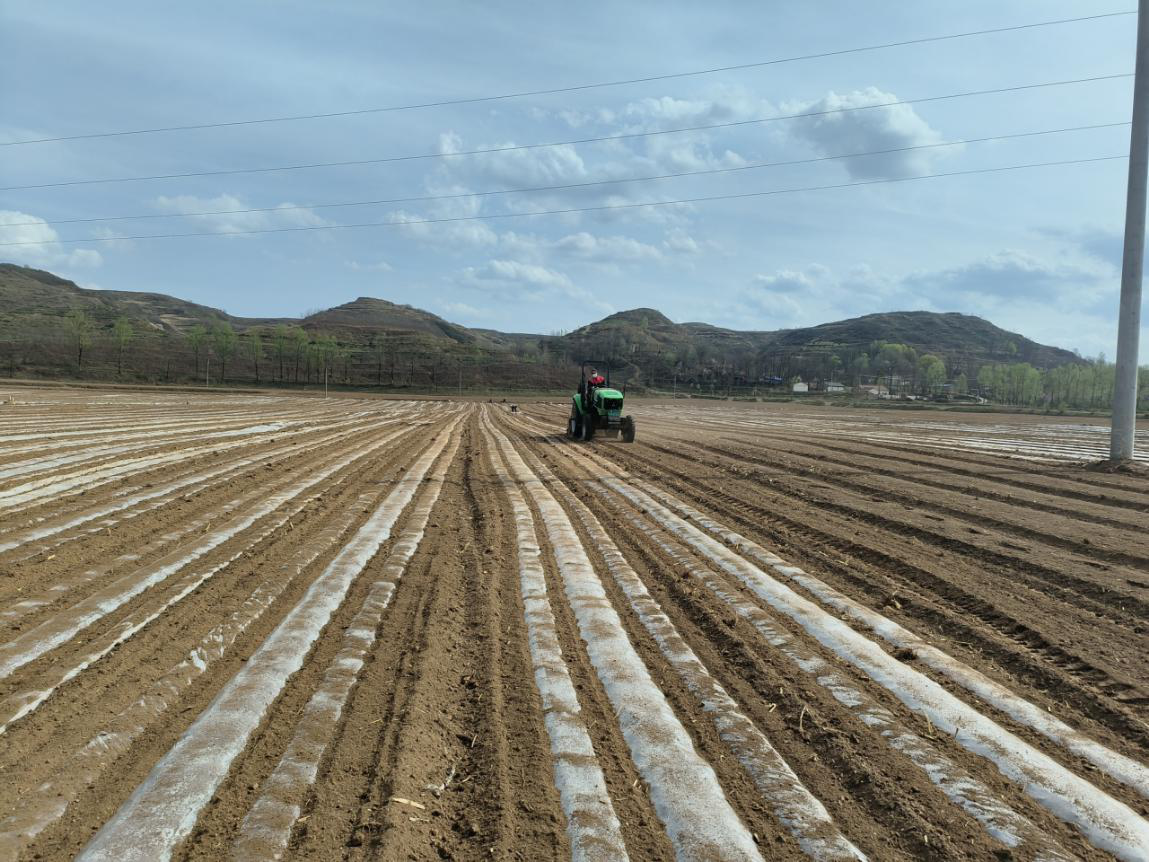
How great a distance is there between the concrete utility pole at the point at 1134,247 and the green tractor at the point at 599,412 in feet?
37.2

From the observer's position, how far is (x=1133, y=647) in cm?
524

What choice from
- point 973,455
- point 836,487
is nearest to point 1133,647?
point 836,487

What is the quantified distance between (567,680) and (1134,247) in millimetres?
15664

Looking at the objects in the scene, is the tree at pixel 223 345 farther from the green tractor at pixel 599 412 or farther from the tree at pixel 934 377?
the tree at pixel 934 377

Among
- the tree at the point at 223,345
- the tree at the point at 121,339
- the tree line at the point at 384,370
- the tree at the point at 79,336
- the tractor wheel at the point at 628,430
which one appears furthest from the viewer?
the tree at the point at 223,345

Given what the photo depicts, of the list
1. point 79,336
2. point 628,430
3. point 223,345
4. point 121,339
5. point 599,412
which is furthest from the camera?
point 223,345

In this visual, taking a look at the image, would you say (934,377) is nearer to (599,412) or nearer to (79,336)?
(599,412)

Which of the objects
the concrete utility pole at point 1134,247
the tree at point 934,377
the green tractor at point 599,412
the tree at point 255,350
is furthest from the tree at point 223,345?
the tree at point 934,377

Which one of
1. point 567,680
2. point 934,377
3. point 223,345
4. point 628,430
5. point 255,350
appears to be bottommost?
point 567,680

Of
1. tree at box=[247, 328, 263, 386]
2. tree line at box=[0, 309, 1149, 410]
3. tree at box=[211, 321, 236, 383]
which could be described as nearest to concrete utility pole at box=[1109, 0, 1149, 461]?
tree line at box=[0, 309, 1149, 410]

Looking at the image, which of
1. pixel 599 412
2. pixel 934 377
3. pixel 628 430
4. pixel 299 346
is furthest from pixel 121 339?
pixel 934 377

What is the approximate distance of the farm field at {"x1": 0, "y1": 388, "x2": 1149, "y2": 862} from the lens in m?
3.10

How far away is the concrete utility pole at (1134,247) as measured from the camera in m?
14.3

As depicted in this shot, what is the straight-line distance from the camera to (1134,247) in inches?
570
